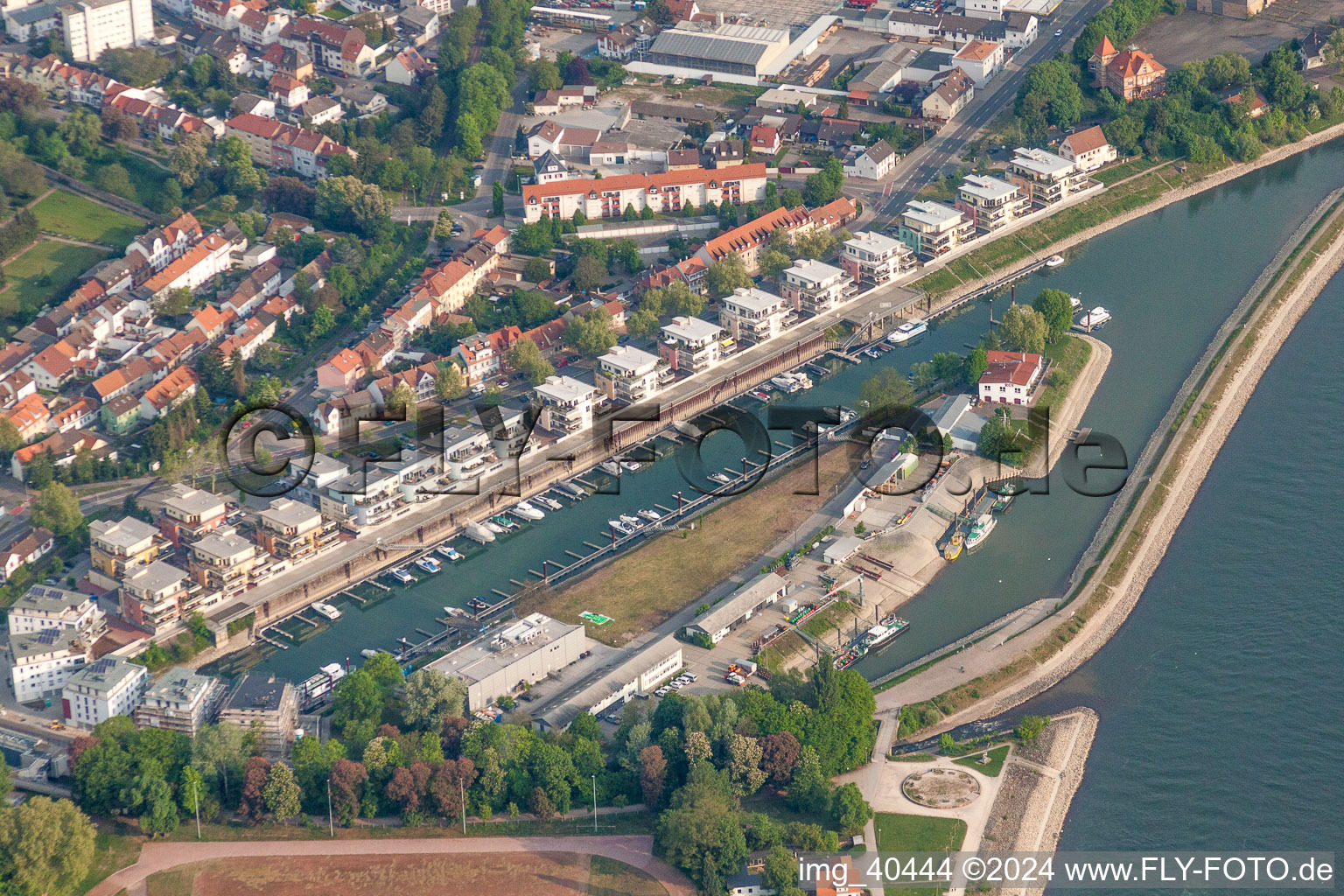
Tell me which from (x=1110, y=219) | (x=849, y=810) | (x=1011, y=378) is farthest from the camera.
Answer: (x=1110, y=219)

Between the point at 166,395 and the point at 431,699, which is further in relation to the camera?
the point at 166,395

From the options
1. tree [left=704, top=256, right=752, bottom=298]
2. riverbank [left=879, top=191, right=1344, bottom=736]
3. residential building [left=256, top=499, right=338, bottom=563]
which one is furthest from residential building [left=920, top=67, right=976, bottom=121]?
residential building [left=256, top=499, right=338, bottom=563]

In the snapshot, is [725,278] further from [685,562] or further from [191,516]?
[191,516]

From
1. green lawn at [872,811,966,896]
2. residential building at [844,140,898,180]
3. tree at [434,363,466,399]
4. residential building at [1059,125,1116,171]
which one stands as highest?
residential building at [1059,125,1116,171]

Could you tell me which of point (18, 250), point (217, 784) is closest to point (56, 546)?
point (217, 784)

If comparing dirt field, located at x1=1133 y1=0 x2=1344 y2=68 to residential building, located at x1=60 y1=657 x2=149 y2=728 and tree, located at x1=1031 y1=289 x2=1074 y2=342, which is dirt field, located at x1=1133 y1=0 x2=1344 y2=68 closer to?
tree, located at x1=1031 y1=289 x2=1074 y2=342

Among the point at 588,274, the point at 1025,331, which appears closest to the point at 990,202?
the point at 1025,331
